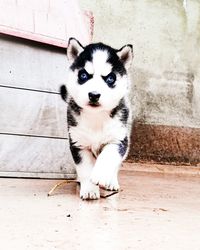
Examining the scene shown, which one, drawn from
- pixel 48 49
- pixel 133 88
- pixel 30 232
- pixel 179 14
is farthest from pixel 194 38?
pixel 30 232

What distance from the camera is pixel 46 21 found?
11.0ft

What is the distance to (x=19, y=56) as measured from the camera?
3318 millimetres

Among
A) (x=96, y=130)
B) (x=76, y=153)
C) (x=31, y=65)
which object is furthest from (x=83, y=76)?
(x=31, y=65)

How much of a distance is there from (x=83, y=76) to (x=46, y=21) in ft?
2.81

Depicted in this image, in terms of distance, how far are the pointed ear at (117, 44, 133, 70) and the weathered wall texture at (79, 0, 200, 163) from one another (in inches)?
62.0

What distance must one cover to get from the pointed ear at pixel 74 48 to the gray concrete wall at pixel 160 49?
1.59 metres

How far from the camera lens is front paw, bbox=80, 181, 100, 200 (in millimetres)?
2613

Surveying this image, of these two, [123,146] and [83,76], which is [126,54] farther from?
[123,146]

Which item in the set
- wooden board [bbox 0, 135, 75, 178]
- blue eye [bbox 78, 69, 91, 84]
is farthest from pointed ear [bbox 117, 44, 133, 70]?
wooden board [bbox 0, 135, 75, 178]

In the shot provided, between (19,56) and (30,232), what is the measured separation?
5.82ft

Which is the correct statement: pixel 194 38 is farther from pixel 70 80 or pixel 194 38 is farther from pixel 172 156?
pixel 70 80

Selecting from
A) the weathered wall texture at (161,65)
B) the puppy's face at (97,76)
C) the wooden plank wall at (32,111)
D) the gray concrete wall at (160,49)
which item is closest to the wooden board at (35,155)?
the wooden plank wall at (32,111)

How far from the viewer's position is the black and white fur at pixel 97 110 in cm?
260

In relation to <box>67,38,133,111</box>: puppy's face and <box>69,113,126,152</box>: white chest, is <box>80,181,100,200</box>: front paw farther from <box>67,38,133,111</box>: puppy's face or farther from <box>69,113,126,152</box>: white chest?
<box>67,38,133,111</box>: puppy's face
